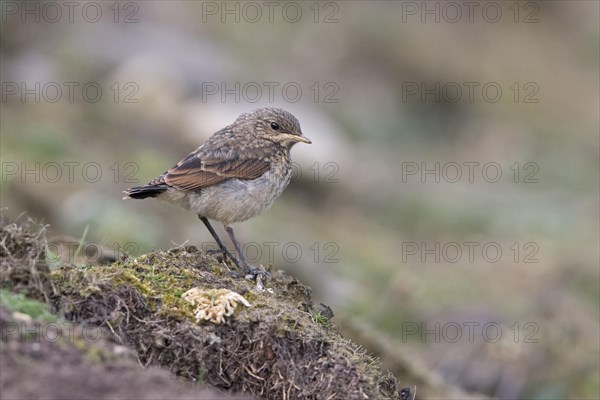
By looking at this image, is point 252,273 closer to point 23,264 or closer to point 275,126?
point 23,264

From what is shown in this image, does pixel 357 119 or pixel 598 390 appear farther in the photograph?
pixel 357 119

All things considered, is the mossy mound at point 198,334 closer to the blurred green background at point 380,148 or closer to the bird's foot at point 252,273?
the bird's foot at point 252,273

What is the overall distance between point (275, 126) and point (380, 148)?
13.8 metres

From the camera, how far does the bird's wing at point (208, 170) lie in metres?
8.60

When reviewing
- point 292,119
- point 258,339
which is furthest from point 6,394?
point 292,119

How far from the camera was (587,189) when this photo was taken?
21.6 m

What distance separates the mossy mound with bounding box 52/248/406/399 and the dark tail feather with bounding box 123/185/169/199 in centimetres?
218

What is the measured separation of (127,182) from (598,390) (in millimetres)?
8405

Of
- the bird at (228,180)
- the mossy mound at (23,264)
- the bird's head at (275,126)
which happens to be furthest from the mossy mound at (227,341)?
the bird's head at (275,126)

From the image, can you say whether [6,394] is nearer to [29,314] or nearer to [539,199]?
[29,314]

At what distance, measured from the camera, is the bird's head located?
367 inches

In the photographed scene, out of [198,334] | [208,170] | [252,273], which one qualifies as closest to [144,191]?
[208,170]

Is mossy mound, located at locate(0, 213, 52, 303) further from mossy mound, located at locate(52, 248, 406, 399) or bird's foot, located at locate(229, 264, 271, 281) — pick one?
bird's foot, located at locate(229, 264, 271, 281)

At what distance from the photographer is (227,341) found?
A: 6012 millimetres
